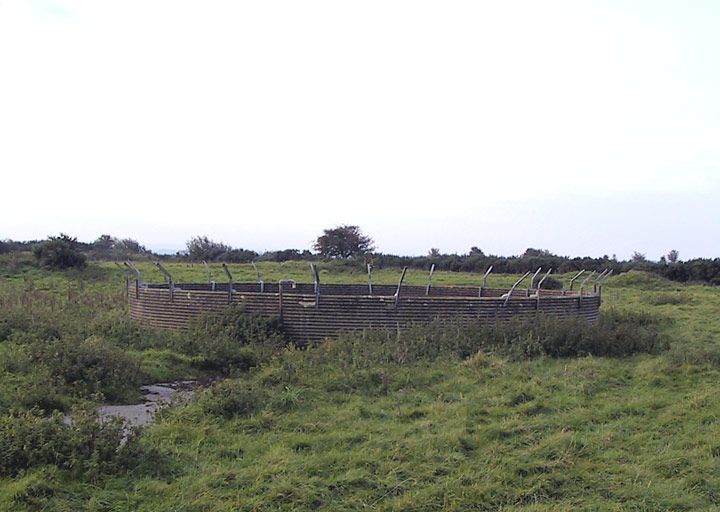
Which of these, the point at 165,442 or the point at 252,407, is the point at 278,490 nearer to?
the point at 165,442

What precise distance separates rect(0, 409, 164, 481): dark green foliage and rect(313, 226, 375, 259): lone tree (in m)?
37.1

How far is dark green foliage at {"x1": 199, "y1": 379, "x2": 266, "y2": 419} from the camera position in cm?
718

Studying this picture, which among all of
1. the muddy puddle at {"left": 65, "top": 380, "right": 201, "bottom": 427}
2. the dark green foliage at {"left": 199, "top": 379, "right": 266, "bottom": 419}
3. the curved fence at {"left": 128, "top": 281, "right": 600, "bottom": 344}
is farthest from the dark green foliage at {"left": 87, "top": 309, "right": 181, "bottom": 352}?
the dark green foliage at {"left": 199, "top": 379, "right": 266, "bottom": 419}

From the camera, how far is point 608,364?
9.82 m

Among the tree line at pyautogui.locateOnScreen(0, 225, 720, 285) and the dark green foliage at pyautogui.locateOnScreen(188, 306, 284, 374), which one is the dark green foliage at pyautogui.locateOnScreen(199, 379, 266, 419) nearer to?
the dark green foliage at pyautogui.locateOnScreen(188, 306, 284, 374)

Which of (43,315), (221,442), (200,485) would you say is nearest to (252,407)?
(221,442)

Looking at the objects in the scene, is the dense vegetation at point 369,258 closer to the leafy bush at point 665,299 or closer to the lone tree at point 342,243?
the lone tree at point 342,243

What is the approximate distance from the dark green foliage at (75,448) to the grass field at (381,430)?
0.09ft

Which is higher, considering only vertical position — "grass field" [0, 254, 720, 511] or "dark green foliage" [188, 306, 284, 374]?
"dark green foliage" [188, 306, 284, 374]

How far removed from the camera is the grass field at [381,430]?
5.32 meters

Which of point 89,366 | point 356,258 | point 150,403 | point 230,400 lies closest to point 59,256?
point 356,258

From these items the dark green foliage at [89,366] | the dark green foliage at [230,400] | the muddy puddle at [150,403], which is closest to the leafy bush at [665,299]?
the muddy puddle at [150,403]

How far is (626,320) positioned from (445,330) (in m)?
5.64

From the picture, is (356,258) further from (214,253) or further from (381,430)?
(381,430)
